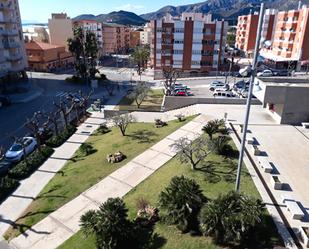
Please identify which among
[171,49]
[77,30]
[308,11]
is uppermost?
[308,11]

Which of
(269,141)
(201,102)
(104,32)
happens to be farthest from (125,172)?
(104,32)

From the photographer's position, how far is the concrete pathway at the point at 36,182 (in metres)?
19.9

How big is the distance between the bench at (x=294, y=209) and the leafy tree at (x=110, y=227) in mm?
8960

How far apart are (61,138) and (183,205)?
2125 centimetres

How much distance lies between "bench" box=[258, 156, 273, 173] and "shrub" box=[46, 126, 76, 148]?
21.2 meters

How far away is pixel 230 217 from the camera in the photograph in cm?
1362

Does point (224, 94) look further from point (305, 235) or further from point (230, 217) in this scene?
point (230, 217)

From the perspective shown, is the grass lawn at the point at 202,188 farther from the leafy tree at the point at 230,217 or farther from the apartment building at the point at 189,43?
the apartment building at the point at 189,43

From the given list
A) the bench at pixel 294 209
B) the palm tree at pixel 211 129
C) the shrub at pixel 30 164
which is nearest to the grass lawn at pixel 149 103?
the shrub at pixel 30 164

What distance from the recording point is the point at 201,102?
39.9m

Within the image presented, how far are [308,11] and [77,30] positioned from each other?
55.7 metres

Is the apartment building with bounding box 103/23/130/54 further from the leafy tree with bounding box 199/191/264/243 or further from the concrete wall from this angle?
the leafy tree with bounding box 199/191/264/243

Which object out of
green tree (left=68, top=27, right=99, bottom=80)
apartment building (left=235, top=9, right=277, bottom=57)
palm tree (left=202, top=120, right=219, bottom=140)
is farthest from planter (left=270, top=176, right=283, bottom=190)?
apartment building (left=235, top=9, right=277, bottom=57)

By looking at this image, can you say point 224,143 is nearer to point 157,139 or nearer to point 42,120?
point 157,139
